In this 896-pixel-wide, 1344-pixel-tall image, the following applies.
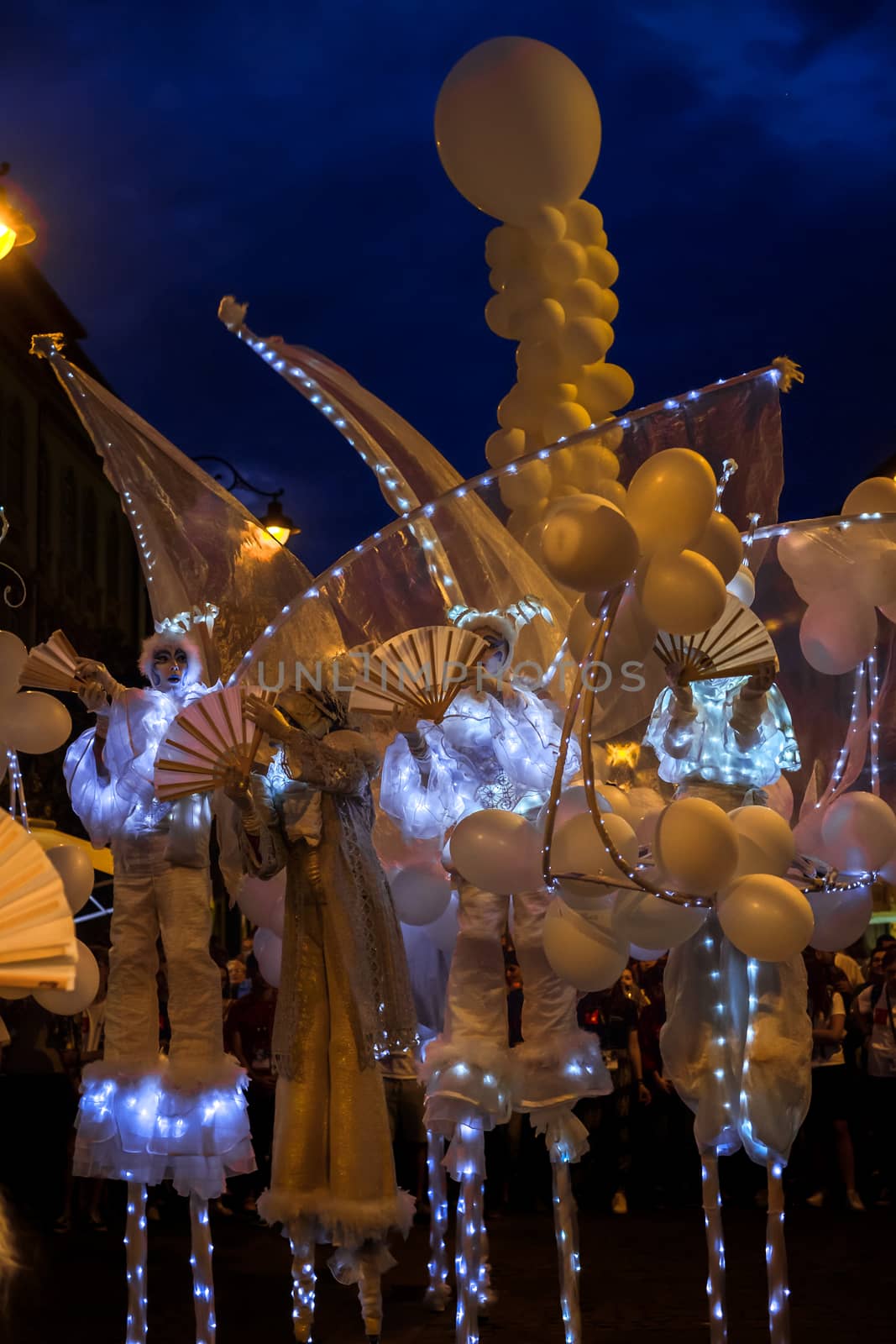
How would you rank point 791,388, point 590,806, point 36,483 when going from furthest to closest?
point 36,483
point 791,388
point 590,806

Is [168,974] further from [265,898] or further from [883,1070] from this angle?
[883,1070]

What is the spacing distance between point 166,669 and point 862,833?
226 cm

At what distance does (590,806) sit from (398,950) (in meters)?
1.08

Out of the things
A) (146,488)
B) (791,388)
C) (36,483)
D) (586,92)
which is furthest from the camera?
(36,483)

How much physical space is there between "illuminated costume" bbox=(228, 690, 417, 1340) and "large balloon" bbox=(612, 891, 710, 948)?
89 centimetres

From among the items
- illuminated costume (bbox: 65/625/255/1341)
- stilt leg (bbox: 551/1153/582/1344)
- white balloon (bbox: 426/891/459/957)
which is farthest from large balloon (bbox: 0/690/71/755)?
stilt leg (bbox: 551/1153/582/1344)

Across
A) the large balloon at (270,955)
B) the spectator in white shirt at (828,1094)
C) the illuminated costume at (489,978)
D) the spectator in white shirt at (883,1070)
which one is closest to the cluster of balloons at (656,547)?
the illuminated costume at (489,978)

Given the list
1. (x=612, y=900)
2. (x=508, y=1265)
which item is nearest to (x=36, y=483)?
(x=508, y=1265)

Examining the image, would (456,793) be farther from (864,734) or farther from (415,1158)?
(415,1158)

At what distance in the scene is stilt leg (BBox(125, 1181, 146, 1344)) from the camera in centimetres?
437

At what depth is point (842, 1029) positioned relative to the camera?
293 inches

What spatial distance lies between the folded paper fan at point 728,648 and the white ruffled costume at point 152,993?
1.70 m

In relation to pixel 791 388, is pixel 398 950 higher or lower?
lower

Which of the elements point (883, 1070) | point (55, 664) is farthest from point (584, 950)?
point (883, 1070)
